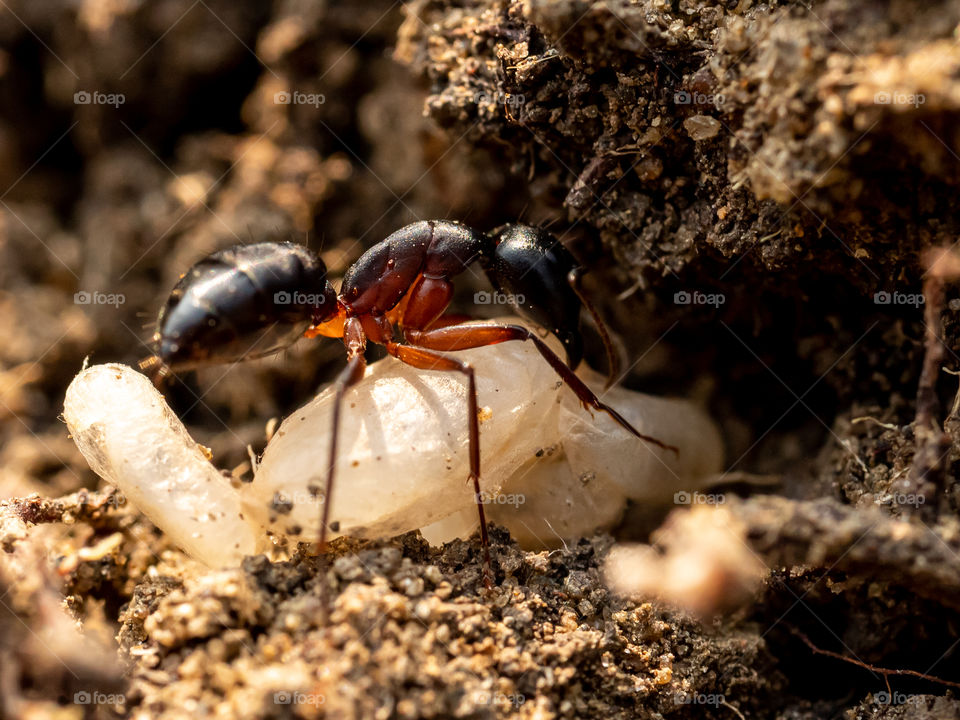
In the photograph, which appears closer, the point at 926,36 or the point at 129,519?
the point at 926,36

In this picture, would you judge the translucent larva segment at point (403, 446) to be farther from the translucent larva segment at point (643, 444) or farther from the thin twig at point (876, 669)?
the thin twig at point (876, 669)

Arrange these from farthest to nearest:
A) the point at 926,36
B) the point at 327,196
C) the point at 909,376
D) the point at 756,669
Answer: the point at 327,196, the point at 909,376, the point at 756,669, the point at 926,36

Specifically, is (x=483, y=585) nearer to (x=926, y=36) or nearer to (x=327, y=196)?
(x=926, y=36)

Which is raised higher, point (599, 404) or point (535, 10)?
point (535, 10)

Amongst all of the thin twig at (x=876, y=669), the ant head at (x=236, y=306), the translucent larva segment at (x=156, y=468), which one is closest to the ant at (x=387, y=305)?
the ant head at (x=236, y=306)

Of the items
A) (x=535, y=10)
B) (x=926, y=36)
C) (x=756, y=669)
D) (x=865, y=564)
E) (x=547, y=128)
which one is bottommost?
(x=756, y=669)

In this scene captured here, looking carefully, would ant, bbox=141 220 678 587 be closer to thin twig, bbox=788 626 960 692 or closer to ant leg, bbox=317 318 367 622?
ant leg, bbox=317 318 367 622

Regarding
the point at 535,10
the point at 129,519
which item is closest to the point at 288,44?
the point at 535,10

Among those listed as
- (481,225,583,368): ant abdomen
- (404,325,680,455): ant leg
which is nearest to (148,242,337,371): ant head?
(404,325,680,455): ant leg
